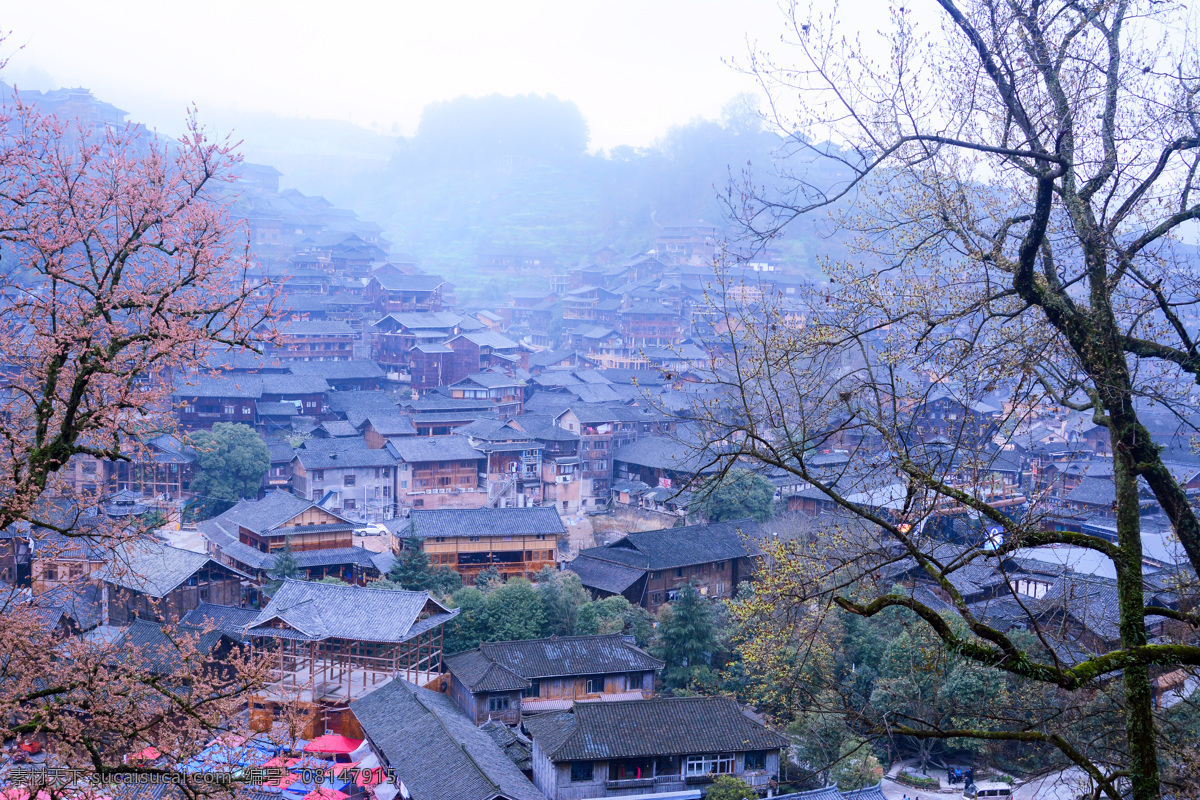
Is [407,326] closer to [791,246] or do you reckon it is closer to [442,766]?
[442,766]

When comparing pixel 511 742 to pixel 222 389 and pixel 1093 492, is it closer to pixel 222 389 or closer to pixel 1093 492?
pixel 222 389

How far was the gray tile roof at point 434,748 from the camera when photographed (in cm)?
1177

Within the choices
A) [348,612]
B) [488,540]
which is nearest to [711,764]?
[348,612]

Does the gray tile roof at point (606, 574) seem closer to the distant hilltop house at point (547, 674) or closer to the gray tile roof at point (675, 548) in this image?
the gray tile roof at point (675, 548)

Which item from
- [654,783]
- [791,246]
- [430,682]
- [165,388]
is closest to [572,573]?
[430,682]

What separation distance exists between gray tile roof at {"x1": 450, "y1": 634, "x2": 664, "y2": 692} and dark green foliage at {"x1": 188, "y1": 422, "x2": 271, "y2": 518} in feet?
37.2

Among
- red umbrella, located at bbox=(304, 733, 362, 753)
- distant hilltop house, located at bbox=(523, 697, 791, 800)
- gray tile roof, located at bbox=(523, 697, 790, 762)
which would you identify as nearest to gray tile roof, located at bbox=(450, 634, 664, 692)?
gray tile roof, located at bbox=(523, 697, 790, 762)

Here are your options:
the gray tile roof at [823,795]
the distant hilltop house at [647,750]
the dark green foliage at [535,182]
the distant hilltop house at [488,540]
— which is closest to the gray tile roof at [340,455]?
the distant hilltop house at [488,540]

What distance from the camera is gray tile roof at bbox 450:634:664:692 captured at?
1642 centimetres

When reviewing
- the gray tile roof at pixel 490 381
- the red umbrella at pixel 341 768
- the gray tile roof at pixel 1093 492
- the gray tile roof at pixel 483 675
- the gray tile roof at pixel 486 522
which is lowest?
the red umbrella at pixel 341 768

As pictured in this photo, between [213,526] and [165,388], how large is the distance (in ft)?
63.6

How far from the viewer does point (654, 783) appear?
1370cm

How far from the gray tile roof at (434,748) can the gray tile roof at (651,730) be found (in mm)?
933

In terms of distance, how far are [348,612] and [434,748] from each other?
4.35 metres
